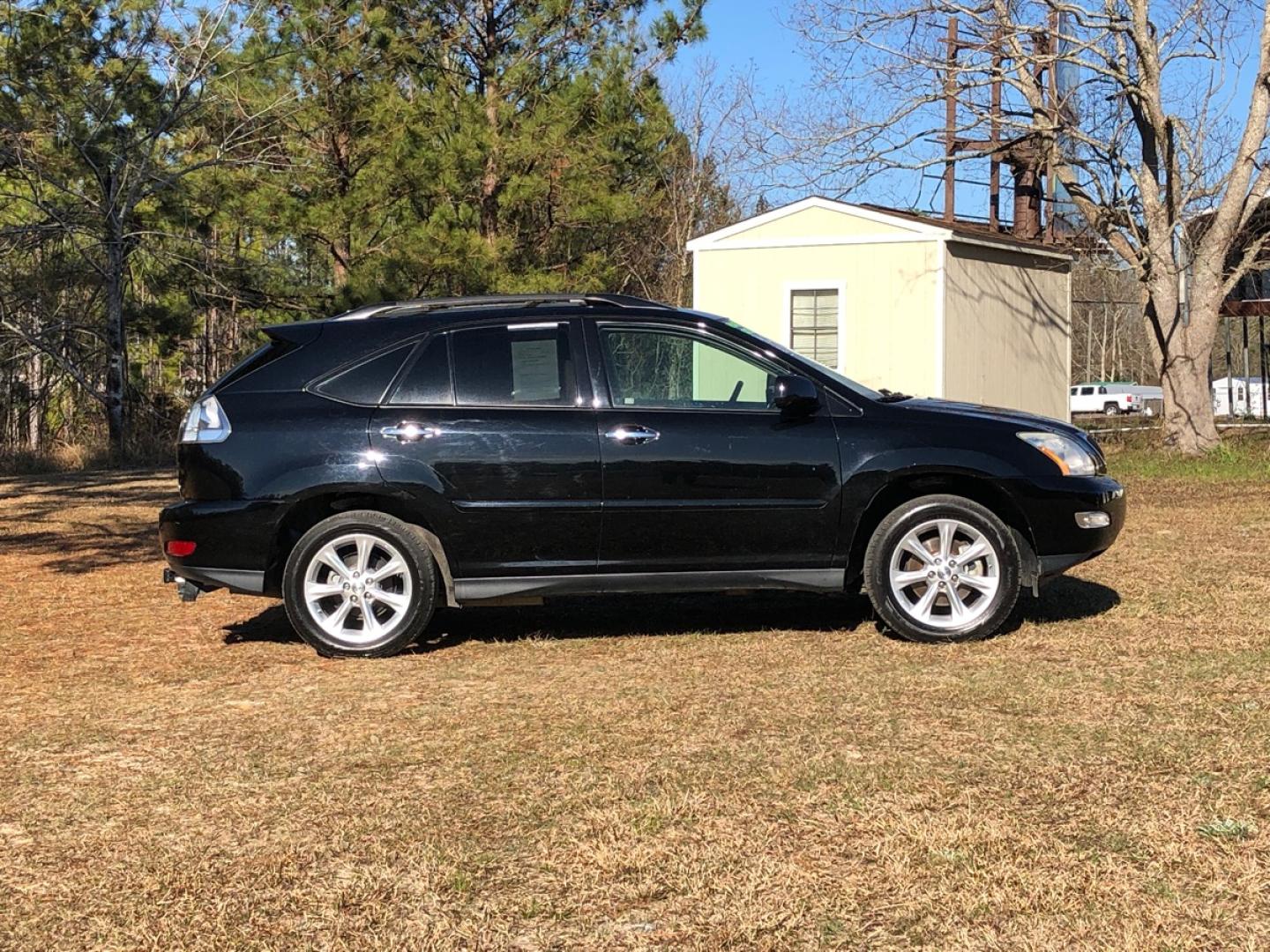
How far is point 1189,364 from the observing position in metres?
20.0

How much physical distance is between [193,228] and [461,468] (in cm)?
1885

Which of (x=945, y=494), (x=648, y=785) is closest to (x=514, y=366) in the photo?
(x=945, y=494)

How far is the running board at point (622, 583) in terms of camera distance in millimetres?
6543

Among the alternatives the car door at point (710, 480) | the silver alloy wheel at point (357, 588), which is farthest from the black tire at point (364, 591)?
the car door at point (710, 480)

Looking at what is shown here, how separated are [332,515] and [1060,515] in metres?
3.54

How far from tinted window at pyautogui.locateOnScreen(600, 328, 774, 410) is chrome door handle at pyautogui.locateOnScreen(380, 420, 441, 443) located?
0.89 meters

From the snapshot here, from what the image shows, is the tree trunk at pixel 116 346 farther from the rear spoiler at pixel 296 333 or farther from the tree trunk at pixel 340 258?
the rear spoiler at pixel 296 333

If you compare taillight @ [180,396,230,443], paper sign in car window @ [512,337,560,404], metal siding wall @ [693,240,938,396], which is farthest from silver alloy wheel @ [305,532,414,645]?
metal siding wall @ [693,240,938,396]

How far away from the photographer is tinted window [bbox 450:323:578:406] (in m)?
6.64

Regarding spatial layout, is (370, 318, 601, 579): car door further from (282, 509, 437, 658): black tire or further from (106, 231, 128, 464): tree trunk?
(106, 231, 128, 464): tree trunk

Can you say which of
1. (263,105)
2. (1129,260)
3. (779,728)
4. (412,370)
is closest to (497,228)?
(263,105)

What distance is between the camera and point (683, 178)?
34750 mm

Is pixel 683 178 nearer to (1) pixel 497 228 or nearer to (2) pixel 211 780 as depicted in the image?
(1) pixel 497 228

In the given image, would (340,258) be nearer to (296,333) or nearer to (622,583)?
(296,333)
